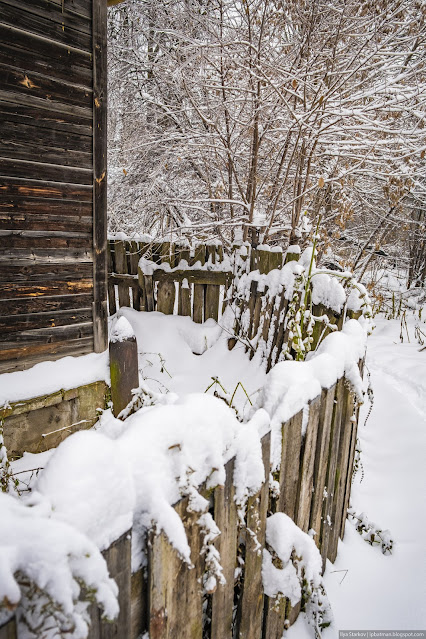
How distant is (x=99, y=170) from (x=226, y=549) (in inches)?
142

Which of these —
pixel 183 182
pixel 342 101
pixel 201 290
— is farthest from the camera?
pixel 183 182

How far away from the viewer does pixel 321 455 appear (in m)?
1.71

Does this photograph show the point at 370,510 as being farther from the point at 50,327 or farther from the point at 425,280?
the point at 425,280

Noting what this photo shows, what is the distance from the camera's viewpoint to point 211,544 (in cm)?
102

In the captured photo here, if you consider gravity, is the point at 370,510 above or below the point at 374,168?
below

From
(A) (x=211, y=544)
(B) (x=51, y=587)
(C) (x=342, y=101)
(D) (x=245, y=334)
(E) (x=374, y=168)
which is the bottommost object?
(D) (x=245, y=334)

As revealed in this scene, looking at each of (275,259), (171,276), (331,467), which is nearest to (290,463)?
(331,467)

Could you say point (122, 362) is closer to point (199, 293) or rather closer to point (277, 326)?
point (277, 326)

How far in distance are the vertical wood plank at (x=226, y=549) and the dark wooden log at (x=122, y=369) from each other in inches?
84.4

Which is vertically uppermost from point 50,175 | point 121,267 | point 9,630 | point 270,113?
point 270,113

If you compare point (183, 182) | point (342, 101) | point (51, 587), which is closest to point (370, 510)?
point (51, 587)

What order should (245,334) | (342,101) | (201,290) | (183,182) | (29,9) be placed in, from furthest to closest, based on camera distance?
(183,182) → (201,290) → (245,334) → (342,101) → (29,9)

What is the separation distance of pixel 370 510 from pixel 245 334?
2.60m

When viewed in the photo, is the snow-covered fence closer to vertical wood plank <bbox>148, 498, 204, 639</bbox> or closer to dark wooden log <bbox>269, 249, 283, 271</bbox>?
dark wooden log <bbox>269, 249, 283, 271</bbox>
